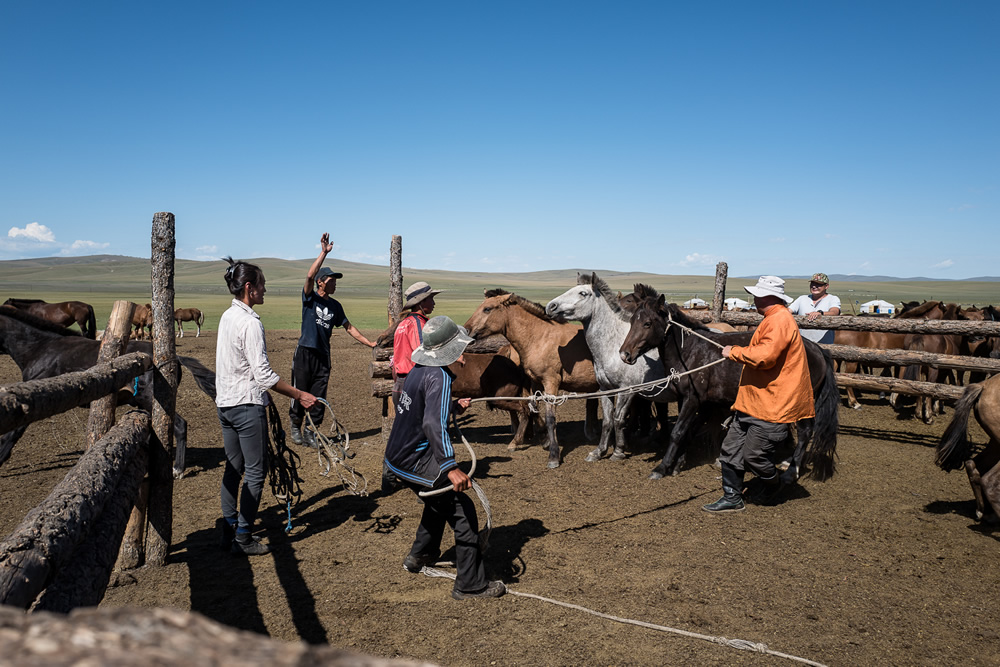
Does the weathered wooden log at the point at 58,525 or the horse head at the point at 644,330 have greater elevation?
the horse head at the point at 644,330

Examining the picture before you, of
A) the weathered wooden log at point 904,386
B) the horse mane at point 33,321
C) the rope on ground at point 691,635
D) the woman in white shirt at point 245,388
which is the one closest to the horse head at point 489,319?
the woman in white shirt at point 245,388

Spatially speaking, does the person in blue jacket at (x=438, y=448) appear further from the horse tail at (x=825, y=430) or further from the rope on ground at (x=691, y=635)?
the horse tail at (x=825, y=430)

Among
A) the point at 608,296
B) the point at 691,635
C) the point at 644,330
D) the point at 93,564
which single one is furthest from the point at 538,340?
the point at 93,564

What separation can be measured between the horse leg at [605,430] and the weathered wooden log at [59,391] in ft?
18.9

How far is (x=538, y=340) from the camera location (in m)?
8.96

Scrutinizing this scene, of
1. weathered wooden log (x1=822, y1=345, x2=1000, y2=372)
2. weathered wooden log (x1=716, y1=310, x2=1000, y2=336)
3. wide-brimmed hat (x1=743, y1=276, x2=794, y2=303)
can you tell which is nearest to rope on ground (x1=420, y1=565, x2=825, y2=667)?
wide-brimmed hat (x1=743, y1=276, x2=794, y2=303)

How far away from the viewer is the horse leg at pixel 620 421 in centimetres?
845

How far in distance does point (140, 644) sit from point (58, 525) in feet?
7.50

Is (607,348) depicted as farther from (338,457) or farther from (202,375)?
(202,375)

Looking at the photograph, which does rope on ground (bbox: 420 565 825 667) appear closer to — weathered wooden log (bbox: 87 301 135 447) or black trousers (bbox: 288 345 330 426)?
weathered wooden log (bbox: 87 301 135 447)

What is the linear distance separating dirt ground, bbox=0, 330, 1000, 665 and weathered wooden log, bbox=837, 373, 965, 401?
63.0 inches

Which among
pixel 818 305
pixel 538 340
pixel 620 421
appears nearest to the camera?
pixel 620 421

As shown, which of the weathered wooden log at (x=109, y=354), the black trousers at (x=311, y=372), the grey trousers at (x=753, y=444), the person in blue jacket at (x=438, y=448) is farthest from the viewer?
the black trousers at (x=311, y=372)

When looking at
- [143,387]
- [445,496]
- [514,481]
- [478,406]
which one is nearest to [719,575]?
[445,496]
